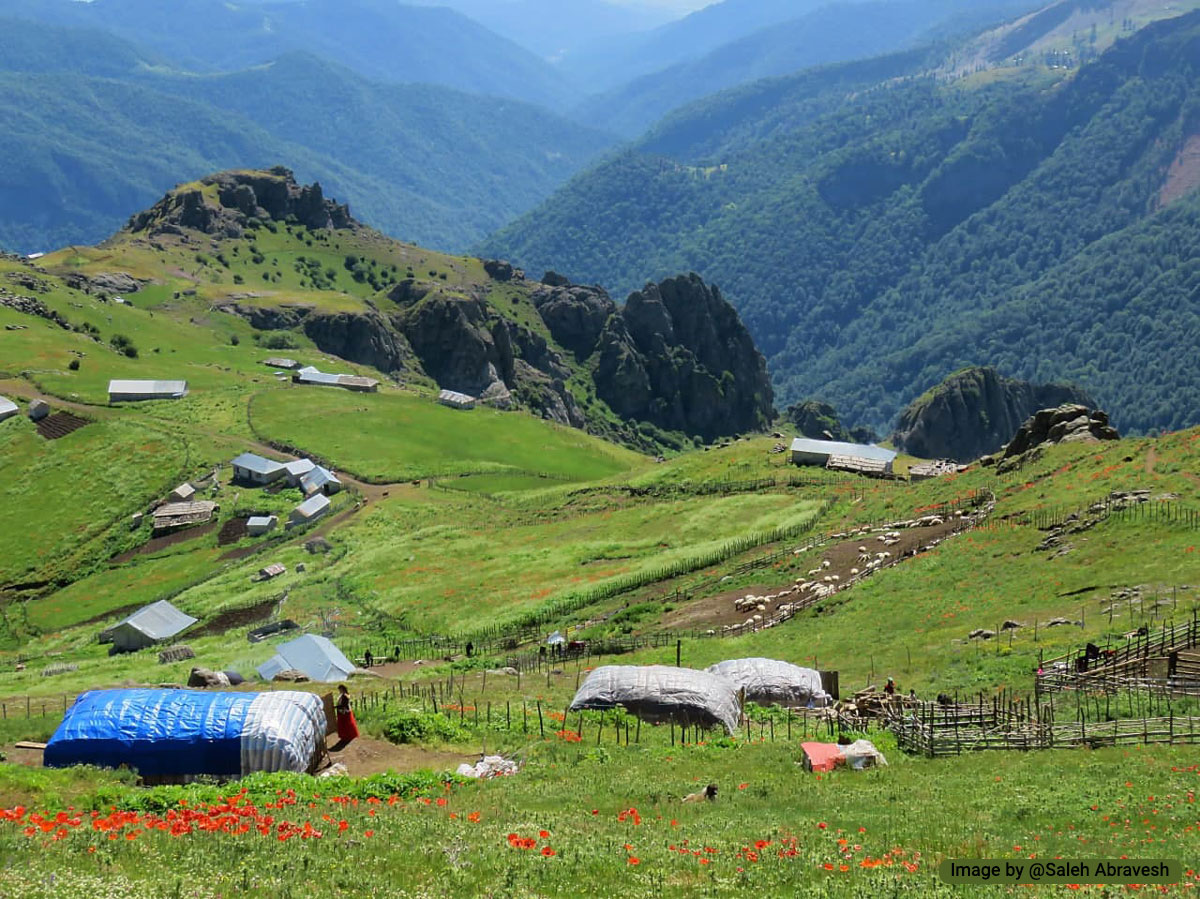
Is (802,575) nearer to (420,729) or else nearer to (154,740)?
(420,729)

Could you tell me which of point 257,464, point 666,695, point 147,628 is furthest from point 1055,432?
point 257,464

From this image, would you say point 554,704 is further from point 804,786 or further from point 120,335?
point 120,335

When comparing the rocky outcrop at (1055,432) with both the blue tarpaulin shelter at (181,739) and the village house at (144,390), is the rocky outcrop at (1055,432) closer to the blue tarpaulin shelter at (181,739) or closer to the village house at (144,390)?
the blue tarpaulin shelter at (181,739)

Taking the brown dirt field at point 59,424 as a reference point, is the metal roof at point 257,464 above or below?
below

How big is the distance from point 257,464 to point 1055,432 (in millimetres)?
81527

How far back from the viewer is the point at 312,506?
364 feet

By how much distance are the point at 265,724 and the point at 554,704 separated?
13198mm

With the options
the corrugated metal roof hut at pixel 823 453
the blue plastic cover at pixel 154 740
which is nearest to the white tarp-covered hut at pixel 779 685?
the blue plastic cover at pixel 154 740

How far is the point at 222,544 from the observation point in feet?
352

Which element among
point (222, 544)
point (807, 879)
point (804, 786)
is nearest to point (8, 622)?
point (222, 544)

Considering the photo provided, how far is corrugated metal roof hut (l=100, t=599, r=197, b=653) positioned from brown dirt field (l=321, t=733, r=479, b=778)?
152ft

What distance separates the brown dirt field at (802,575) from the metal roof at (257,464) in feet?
218

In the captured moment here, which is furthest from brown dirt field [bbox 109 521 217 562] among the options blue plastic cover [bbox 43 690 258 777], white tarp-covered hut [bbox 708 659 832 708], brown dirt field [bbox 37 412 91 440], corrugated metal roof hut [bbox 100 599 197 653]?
white tarp-covered hut [bbox 708 659 832 708]

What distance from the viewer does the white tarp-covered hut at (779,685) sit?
141ft
